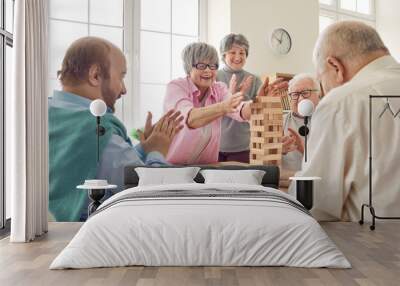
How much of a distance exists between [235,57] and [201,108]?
0.82m

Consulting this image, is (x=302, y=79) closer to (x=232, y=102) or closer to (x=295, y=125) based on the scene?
(x=295, y=125)

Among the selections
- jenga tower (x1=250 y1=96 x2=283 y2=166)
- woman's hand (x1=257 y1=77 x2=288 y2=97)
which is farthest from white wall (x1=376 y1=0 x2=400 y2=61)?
jenga tower (x1=250 y1=96 x2=283 y2=166)

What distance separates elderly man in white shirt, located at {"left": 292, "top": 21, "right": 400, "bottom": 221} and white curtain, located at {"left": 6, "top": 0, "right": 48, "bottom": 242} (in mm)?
3200

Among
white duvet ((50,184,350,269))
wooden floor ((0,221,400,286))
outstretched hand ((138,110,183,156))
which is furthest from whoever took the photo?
outstretched hand ((138,110,183,156))

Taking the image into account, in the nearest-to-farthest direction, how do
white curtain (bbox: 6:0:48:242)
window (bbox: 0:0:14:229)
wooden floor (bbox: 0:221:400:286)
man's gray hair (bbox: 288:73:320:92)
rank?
wooden floor (bbox: 0:221:400:286) < white curtain (bbox: 6:0:48:242) < window (bbox: 0:0:14:229) < man's gray hair (bbox: 288:73:320:92)

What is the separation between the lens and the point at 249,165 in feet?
22.7

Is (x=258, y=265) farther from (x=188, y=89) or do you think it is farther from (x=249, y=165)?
(x=188, y=89)

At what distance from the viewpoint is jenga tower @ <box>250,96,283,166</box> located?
22.7 ft

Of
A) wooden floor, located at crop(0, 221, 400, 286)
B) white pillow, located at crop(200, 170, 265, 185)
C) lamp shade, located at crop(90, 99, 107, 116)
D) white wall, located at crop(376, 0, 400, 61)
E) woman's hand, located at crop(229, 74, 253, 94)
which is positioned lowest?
wooden floor, located at crop(0, 221, 400, 286)

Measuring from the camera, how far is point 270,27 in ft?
23.7

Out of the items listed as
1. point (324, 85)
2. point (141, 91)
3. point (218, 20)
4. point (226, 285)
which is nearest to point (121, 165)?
point (141, 91)

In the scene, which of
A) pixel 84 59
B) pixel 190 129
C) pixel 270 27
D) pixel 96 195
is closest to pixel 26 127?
pixel 96 195

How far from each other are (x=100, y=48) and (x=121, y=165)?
4.88ft

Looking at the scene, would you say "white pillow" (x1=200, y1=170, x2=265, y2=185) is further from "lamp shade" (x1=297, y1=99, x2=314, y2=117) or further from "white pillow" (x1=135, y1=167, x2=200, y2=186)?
"lamp shade" (x1=297, y1=99, x2=314, y2=117)
